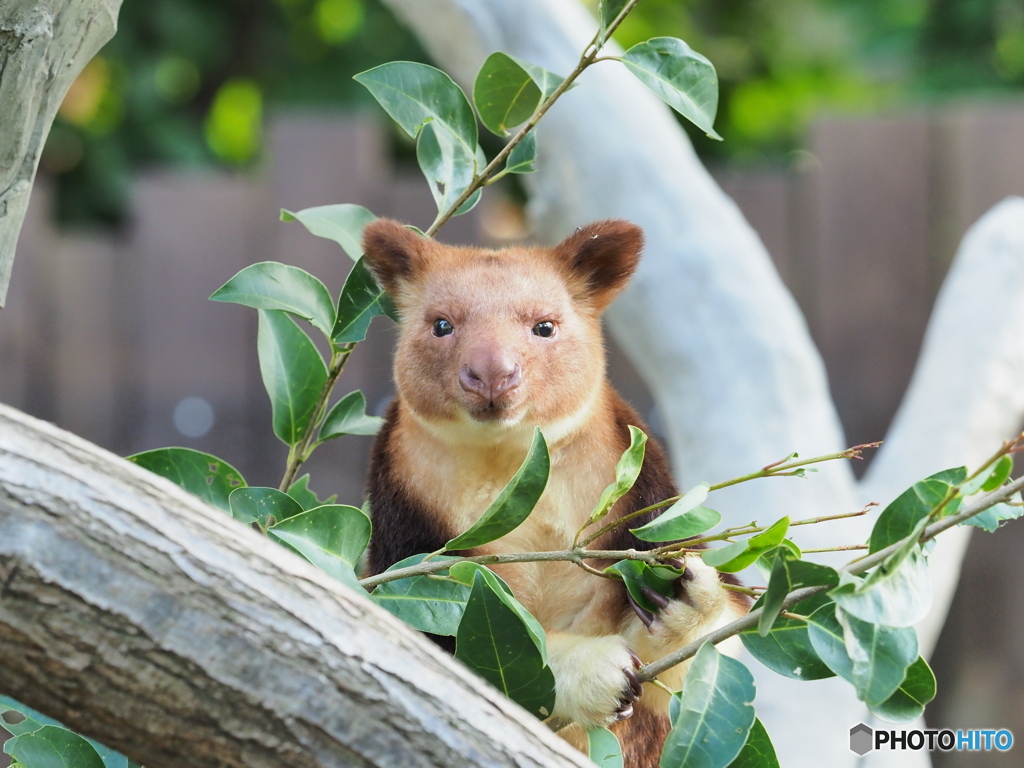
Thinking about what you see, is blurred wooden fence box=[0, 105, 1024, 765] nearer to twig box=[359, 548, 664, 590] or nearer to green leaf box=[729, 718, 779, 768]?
twig box=[359, 548, 664, 590]

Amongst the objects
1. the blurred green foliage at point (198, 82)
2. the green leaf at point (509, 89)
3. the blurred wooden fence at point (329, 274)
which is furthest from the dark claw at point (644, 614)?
the blurred green foliage at point (198, 82)

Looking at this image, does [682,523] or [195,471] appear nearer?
[682,523]

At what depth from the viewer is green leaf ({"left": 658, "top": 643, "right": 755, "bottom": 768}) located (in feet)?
3.66

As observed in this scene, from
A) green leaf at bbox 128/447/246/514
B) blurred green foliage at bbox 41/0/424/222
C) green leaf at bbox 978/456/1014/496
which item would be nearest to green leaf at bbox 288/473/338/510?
green leaf at bbox 128/447/246/514

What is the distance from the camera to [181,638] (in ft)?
2.96

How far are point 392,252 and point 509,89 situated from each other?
297mm

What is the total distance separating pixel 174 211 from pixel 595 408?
2.46 m

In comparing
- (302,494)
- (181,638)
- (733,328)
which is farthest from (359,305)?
(733,328)

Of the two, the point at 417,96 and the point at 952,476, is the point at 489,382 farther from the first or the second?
the point at 952,476

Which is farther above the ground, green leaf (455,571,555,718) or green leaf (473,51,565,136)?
green leaf (473,51,565,136)

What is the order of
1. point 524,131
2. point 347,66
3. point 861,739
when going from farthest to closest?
point 347,66, point 861,739, point 524,131

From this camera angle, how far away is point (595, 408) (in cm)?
162

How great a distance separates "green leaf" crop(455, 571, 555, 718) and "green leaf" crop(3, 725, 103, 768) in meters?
0.53

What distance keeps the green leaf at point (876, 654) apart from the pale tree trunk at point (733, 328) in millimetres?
1385
